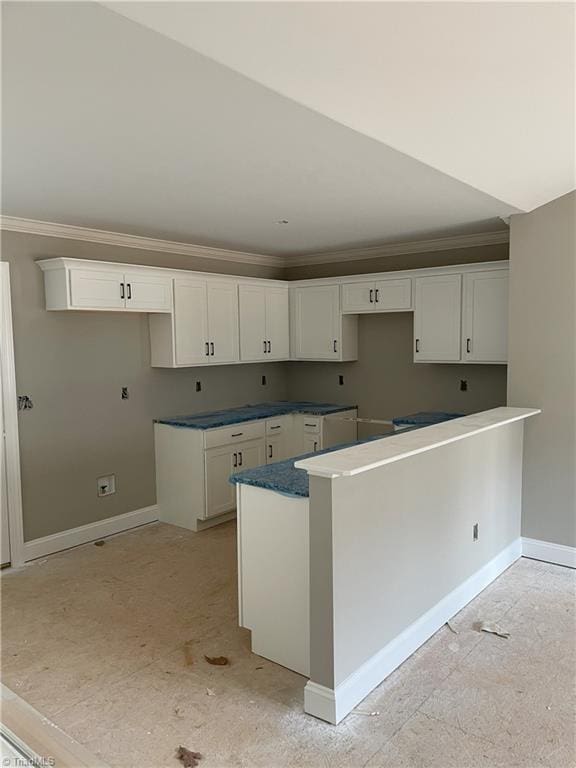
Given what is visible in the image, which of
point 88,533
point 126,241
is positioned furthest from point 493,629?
point 126,241

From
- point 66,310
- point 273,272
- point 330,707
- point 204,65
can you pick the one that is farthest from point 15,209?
point 330,707

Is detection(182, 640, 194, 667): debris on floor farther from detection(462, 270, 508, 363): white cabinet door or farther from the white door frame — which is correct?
detection(462, 270, 508, 363): white cabinet door

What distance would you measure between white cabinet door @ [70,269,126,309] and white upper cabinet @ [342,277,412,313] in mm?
2116

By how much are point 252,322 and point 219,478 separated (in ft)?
5.06

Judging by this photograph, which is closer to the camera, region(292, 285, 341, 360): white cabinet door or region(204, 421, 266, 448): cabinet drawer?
region(204, 421, 266, 448): cabinet drawer

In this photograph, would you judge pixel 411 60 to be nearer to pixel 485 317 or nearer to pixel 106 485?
pixel 485 317

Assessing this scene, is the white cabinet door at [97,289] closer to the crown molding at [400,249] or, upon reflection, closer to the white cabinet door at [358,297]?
the white cabinet door at [358,297]

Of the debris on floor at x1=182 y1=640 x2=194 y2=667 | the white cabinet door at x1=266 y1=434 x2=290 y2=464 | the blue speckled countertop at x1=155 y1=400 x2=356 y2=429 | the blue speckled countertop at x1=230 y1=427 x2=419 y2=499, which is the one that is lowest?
the debris on floor at x1=182 y1=640 x2=194 y2=667

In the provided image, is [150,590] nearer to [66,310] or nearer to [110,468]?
[110,468]

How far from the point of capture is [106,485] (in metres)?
4.64

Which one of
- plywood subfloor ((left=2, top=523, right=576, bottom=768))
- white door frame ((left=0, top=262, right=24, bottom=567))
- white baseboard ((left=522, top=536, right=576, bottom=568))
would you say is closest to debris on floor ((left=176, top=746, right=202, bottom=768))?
plywood subfloor ((left=2, top=523, right=576, bottom=768))

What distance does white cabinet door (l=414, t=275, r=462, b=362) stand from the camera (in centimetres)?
471

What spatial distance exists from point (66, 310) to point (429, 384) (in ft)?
10.4

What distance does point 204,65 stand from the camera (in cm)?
171
